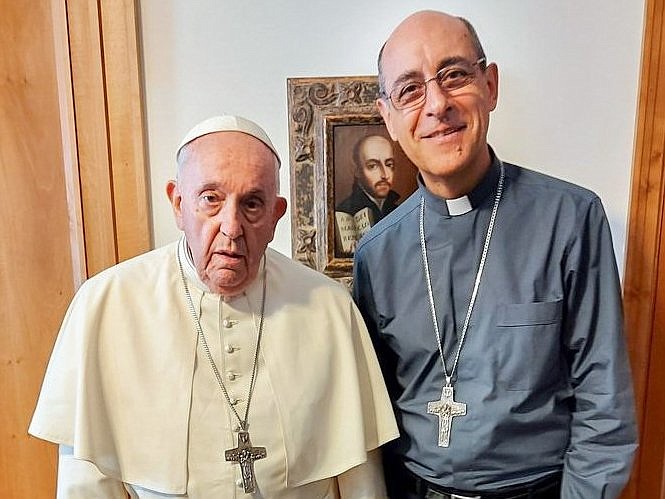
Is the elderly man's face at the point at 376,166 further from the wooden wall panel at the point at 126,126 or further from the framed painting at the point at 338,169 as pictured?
the wooden wall panel at the point at 126,126

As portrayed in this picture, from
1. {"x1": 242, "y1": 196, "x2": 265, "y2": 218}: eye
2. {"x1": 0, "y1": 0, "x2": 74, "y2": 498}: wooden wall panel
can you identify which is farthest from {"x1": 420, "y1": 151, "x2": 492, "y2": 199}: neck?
{"x1": 0, "y1": 0, "x2": 74, "y2": 498}: wooden wall panel

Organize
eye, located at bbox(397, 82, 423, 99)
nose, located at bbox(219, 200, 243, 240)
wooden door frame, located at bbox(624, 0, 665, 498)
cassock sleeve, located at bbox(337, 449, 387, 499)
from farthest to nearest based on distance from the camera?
wooden door frame, located at bbox(624, 0, 665, 498) → cassock sleeve, located at bbox(337, 449, 387, 499) → eye, located at bbox(397, 82, 423, 99) → nose, located at bbox(219, 200, 243, 240)

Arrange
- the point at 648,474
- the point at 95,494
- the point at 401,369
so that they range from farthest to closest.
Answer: the point at 648,474 → the point at 401,369 → the point at 95,494

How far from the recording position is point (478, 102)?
45.1 inches

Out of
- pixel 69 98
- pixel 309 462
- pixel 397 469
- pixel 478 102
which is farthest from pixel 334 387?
pixel 69 98

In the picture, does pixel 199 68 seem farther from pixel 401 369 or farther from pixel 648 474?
pixel 648 474

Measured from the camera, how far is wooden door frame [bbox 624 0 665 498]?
1528mm

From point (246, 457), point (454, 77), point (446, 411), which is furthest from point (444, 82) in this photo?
point (246, 457)

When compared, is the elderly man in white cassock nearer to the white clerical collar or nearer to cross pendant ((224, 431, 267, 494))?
cross pendant ((224, 431, 267, 494))

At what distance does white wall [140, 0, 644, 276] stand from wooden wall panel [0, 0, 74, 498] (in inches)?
11.5

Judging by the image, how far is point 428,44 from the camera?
3.72 feet

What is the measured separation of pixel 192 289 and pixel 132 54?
2.27ft

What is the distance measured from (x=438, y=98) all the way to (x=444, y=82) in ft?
0.13

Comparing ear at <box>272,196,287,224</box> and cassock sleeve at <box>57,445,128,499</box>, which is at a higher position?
ear at <box>272,196,287,224</box>
